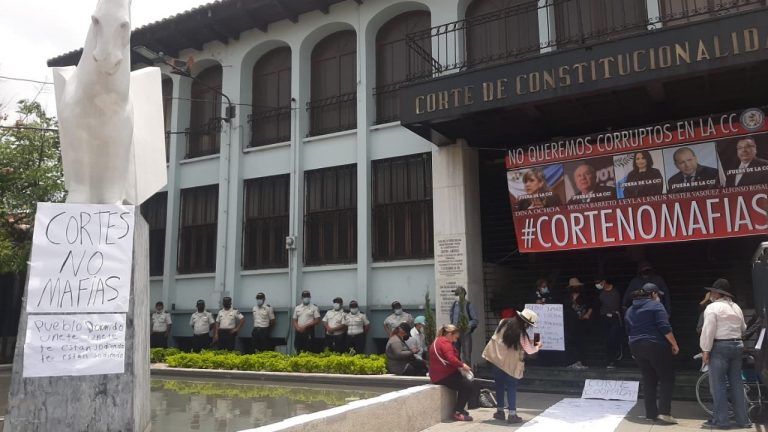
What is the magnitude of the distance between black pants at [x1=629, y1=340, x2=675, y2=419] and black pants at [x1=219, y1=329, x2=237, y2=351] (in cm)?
1033

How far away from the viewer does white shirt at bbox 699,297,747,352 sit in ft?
24.5

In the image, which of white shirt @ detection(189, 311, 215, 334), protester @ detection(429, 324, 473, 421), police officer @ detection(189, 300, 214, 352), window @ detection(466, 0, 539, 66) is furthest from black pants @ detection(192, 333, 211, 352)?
window @ detection(466, 0, 539, 66)

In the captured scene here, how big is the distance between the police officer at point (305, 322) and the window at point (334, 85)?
4.64m

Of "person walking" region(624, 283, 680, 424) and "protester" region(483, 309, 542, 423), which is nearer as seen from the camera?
"person walking" region(624, 283, 680, 424)

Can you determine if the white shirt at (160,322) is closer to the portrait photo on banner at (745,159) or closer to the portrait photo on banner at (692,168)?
the portrait photo on banner at (692,168)

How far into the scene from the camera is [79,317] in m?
5.43

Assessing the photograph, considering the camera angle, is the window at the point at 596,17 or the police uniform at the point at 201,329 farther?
the police uniform at the point at 201,329

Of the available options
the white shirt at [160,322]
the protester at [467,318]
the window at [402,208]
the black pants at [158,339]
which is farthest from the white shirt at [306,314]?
the black pants at [158,339]

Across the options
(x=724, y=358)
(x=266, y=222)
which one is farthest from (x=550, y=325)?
(x=266, y=222)

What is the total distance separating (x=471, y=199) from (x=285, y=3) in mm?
7671

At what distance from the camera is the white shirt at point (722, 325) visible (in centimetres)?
747

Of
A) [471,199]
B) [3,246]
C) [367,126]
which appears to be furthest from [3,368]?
[471,199]

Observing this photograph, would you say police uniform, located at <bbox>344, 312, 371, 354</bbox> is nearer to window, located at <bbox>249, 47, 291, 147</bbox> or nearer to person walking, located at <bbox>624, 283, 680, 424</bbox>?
window, located at <bbox>249, 47, 291, 147</bbox>

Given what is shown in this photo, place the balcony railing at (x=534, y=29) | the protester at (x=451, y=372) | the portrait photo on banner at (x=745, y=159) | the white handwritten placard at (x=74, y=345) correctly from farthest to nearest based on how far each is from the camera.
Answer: the balcony railing at (x=534, y=29) < the portrait photo on banner at (x=745, y=159) < the protester at (x=451, y=372) < the white handwritten placard at (x=74, y=345)
